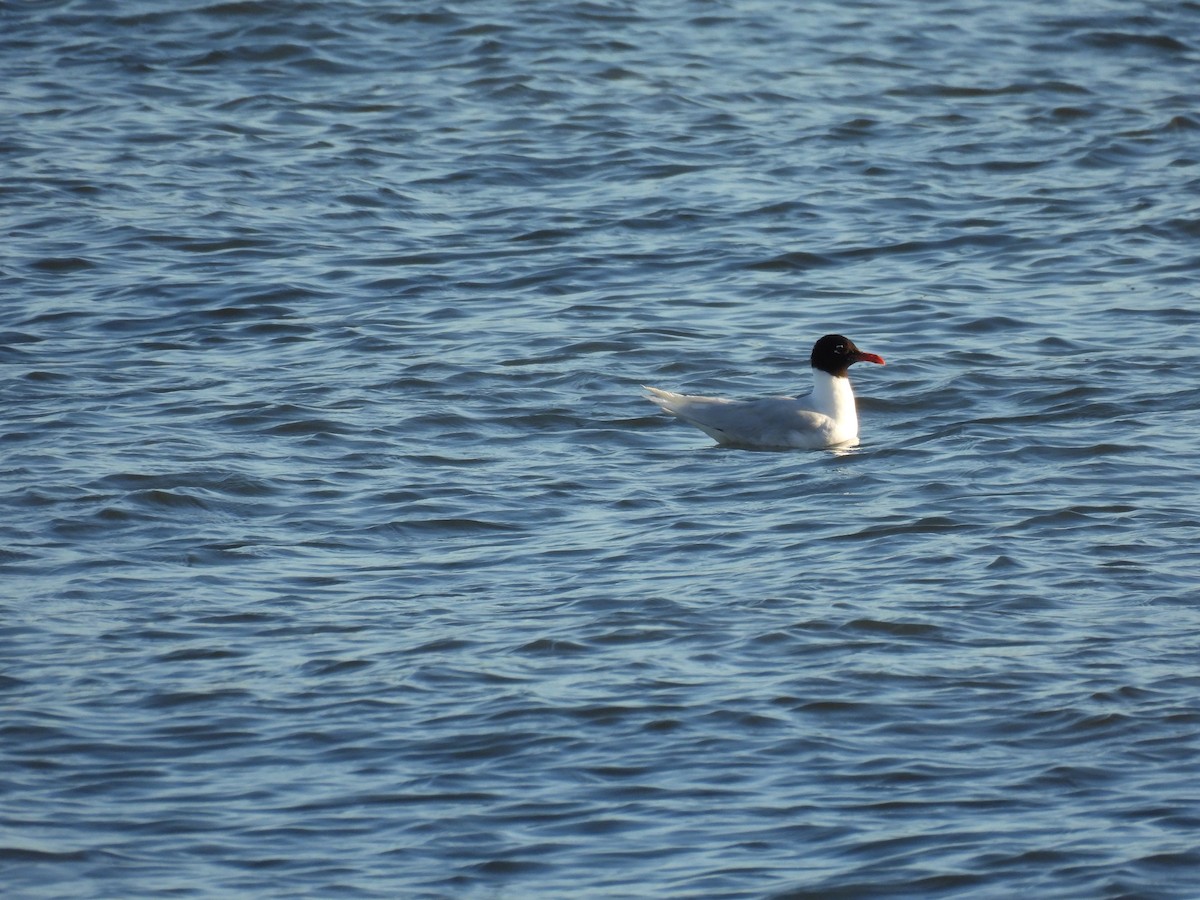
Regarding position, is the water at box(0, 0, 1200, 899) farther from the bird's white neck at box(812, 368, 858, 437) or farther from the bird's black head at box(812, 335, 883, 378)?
the bird's black head at box(812, 335, 883, 378)

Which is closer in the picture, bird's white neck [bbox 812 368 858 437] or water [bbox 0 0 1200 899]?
water [bbox 0 0 1200 899]

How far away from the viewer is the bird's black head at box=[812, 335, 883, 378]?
11.4m

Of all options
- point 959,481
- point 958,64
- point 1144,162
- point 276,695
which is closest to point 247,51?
point 958,64

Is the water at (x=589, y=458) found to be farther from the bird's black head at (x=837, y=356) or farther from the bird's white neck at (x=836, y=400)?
the bird's black head at (x=837, y=356)

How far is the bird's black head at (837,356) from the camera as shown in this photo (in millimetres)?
11352

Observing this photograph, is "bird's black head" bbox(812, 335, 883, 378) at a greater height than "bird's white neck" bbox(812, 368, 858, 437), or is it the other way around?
→ "bird's black head" bbox(812, 335, 883, 378)

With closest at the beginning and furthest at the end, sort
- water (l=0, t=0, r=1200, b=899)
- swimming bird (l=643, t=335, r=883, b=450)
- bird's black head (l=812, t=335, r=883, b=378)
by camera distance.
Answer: water (l=0, t=0, r=1200, b=899) → swimming bird (l=643, t=335, r=883, b=450) → bird's black head (l=812, t=335, r=883, b=378)

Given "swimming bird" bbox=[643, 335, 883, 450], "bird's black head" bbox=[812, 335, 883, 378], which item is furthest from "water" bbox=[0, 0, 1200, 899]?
"bird's black head" bbox=[812, 335, 883, 378]

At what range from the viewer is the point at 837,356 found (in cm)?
1137

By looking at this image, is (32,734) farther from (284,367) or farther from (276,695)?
(284,367)

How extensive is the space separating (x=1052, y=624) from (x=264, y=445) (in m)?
4.73

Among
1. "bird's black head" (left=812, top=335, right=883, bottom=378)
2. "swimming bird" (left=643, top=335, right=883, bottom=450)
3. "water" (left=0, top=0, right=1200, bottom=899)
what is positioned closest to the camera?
"water" (left=0, top=0, right=1200, bottom=899)

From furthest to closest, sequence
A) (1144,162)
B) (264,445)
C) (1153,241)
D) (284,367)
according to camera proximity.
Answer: (1144,162) → (1153,241) → (284,367) → (264,445)

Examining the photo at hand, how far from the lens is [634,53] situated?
20016 mm
